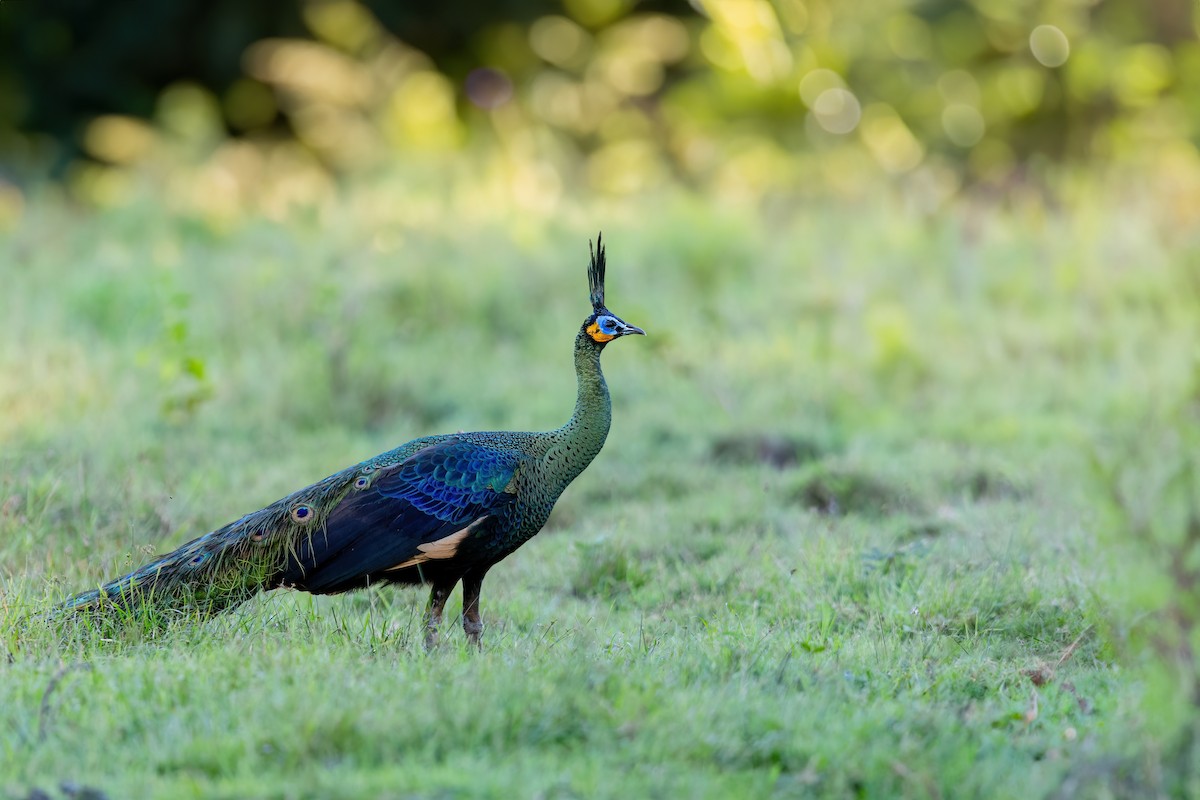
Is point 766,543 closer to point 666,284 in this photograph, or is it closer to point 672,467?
point 672,467

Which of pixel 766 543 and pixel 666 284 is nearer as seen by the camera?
pixel 766 543

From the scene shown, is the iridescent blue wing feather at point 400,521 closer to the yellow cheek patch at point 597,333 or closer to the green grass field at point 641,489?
the green grass field at point 641,489

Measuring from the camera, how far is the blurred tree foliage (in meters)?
13.4

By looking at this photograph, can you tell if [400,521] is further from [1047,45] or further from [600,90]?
[1047,45]

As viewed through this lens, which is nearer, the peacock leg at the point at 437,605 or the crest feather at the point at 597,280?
the peacock leg at the point at 437,605

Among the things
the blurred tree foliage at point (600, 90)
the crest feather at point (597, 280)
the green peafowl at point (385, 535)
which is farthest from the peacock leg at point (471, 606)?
the blurred tree foliage at point (600, 90)

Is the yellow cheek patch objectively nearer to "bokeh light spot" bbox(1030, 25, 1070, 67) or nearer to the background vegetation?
the background vegetation

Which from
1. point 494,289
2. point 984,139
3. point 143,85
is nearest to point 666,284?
point 494,289

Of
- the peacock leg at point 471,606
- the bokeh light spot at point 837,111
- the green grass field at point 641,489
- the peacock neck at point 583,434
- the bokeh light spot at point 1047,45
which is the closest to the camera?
the green grass field at point 641,489

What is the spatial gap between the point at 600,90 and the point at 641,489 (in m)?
9.00

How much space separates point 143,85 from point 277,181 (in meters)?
4.93

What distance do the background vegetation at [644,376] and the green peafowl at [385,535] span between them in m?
0.16

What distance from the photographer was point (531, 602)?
5508 mm

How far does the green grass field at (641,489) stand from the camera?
12.2 feet
